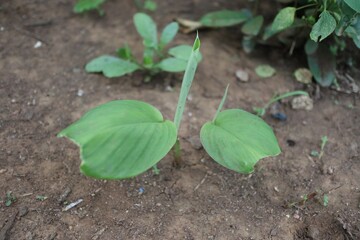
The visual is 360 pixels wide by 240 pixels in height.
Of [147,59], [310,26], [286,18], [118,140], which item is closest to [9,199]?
[118,140]

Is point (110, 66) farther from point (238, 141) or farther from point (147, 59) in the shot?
point (238, 141)

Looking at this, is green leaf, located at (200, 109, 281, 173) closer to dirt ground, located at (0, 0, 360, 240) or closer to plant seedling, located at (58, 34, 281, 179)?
plant seedling, located at (58, 34, 281, 179)

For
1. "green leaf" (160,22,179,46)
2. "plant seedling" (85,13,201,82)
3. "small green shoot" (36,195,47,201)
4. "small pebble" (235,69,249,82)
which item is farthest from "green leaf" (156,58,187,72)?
"small green shoot" (36,195,47,201)

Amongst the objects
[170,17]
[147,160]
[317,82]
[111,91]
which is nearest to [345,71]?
[317,82]

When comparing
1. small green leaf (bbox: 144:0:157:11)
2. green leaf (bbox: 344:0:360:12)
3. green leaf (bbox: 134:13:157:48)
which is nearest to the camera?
green leaf (bbox: 344:0:360:12)

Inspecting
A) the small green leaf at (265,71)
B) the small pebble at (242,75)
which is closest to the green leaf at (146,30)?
the small pebble at (242,75)

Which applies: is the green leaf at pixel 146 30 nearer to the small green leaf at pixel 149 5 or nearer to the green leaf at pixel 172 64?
the green leaf at pixel 172 64

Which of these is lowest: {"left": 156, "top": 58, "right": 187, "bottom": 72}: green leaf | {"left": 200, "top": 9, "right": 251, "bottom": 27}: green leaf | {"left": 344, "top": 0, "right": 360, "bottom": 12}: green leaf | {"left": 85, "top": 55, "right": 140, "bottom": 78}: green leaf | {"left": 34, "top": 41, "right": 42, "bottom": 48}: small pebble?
{"left": 34, "top": 41, "right": 42, "bottom": 48}: small pebble
